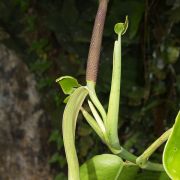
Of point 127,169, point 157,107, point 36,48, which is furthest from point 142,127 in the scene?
point 127,169

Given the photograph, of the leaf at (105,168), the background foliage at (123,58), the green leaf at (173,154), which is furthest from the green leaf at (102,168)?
the background foliage at (123,58)

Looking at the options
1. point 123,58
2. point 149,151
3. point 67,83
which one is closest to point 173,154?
point 149,151

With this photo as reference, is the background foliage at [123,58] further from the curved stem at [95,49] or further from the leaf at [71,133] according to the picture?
the leaf at [71,133]

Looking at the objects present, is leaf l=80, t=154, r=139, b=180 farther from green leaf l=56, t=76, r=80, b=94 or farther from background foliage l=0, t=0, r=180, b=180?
background foliage l=0, t=0, r=180, b=180

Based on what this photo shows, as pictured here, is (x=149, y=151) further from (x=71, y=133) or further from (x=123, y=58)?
(x=123, y=58)

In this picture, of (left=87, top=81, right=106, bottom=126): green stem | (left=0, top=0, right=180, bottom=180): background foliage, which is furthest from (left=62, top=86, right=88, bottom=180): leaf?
(left=0, top=0, right=180, bottom=180): background foliage
